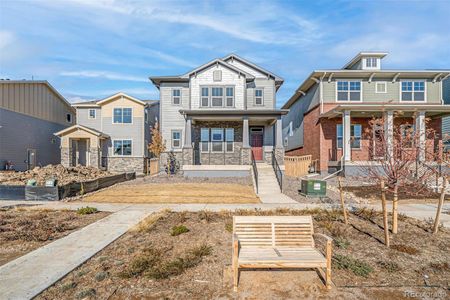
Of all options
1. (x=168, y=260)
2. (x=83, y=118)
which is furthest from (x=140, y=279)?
(x=83, y=118)

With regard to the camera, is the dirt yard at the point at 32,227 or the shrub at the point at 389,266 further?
the dirt yard at the point at 32,227

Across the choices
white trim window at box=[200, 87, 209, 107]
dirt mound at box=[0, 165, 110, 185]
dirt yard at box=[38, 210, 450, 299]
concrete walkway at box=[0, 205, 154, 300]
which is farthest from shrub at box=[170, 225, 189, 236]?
white trim window at box=[200, 87, 209, 107]

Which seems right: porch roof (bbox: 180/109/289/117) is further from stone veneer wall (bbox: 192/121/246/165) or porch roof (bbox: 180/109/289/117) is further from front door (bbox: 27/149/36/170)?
front door (bbox: 27/149/36/170)

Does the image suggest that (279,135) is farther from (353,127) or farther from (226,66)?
(226,66)

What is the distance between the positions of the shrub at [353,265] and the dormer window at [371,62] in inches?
862

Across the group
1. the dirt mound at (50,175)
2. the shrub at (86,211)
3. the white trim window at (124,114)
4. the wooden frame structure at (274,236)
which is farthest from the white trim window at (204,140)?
the wooden frame structure at (274,236)

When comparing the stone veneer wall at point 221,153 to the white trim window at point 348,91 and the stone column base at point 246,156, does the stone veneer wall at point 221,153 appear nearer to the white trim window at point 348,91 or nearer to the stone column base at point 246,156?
the stone column base at point 246,156

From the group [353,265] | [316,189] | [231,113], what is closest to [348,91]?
[231,113]

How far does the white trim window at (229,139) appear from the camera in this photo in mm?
21719

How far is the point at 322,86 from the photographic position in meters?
21.0

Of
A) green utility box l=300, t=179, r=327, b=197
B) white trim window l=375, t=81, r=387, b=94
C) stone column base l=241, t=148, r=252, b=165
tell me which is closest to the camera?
green utility box l=300, t=179, r=327, b=197

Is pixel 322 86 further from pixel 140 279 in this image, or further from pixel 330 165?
pixel 140 279

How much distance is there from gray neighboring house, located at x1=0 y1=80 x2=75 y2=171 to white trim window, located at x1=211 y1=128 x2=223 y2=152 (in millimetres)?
15046

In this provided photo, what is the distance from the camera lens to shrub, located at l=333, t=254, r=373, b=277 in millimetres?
4547
